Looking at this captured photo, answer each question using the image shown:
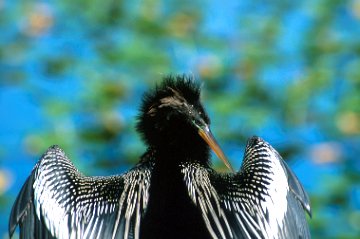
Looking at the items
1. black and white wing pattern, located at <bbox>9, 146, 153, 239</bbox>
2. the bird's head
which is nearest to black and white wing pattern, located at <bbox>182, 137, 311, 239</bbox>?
the bird's head

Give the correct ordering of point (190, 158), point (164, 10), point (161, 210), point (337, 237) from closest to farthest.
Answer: point (161, 210) → point (190, 158) → point (337, 237) → point (164, 10)

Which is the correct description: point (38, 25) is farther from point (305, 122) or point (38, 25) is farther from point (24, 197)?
point (24, 197)

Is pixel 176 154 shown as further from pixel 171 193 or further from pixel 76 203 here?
pixel 76 203

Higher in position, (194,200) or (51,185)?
(51,185)

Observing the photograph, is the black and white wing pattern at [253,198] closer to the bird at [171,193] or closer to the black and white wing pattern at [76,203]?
the bird at [171,193]

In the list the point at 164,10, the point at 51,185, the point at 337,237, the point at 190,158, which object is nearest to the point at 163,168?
the point at 190,158

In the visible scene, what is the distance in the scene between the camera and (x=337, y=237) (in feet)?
20.0

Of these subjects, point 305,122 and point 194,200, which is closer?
point 194,200

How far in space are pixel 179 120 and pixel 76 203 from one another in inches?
20.0

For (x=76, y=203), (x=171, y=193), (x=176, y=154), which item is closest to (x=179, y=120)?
(x=176, y=154)

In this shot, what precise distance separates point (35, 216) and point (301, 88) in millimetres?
2861

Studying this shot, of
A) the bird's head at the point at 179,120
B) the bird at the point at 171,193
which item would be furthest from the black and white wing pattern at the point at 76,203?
the bird's head at the point at 179,120

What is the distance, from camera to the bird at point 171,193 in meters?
3.66

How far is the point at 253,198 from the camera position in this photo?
3885 mm
